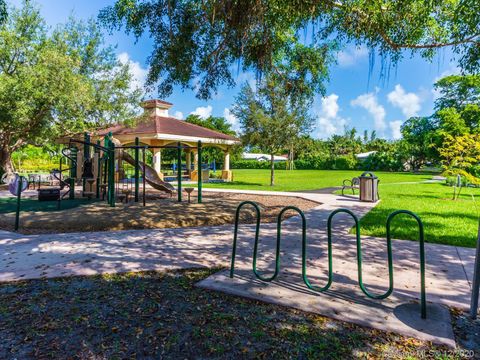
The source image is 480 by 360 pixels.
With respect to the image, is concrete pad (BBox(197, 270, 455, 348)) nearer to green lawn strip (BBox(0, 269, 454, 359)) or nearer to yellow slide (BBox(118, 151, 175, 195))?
green lawn strip (BBox(0, 269, 454, 359))

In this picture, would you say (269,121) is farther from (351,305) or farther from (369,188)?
(351,305)

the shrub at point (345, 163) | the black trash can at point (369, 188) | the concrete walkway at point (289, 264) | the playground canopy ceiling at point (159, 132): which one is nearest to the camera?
the concrete walkway at point (289, 264)

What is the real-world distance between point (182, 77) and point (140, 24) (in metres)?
1.51

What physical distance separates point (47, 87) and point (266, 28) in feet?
45.0

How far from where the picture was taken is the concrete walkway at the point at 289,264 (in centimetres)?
335

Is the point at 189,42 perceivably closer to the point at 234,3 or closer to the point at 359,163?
the point at 234,3

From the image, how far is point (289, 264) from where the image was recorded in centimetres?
488

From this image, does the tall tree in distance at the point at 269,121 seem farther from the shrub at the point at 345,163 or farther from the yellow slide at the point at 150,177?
the shrub at the point at 345,163

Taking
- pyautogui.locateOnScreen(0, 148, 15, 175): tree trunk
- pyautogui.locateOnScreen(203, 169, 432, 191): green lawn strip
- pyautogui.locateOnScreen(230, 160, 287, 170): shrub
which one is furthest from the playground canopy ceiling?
pyautogui.locateOnScreen(230, 160, 287, 170): shrub

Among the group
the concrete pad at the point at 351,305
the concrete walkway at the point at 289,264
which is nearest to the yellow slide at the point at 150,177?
the concrete walkway at the point at 289,264

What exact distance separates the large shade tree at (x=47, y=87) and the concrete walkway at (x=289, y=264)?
37.6 feet

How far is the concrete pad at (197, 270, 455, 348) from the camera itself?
9.75 feet

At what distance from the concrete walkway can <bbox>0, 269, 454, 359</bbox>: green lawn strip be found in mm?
262

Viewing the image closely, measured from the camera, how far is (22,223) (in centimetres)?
759
